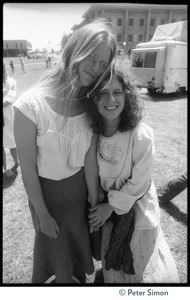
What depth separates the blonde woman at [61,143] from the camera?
3.83ft

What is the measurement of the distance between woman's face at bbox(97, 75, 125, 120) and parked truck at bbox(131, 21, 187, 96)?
315 inches

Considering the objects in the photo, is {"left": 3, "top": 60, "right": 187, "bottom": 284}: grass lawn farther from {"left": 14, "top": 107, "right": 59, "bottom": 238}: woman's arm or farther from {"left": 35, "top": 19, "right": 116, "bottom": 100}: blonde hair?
{"left": 14, "top": 107, "right": 59, "bottom": 238}: woman's arm

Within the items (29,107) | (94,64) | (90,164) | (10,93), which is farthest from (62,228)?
(10,93)

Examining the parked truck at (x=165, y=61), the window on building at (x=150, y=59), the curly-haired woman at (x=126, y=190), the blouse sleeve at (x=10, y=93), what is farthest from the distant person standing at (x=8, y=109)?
the window on building at (x=150, y=59)

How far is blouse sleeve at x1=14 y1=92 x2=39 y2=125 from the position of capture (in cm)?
114

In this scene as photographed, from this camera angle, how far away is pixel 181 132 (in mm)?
5766

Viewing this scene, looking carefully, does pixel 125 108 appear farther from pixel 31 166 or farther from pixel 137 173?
Result: pixel 31 166

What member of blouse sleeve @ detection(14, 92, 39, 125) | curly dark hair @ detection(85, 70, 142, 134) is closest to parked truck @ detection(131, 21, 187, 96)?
curly dark hair @ detection(85, 70, 142, 134)

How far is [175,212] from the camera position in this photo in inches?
110

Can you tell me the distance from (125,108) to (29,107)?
590 mm

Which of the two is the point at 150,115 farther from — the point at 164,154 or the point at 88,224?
the point at 88,224

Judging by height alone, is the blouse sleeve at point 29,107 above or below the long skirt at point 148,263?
above

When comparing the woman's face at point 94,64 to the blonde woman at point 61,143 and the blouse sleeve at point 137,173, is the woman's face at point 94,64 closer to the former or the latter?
the blonde woman at point 61,143

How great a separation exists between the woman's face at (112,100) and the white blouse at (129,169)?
0.14m
